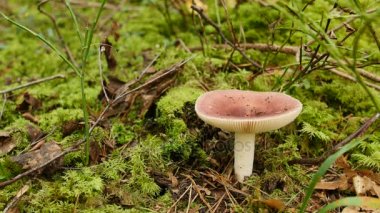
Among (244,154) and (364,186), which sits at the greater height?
(244,154)

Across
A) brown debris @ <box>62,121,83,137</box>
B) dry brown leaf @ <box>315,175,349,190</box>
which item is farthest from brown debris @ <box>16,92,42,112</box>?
dry brown leaf @ <box>315,175,349,190</box>

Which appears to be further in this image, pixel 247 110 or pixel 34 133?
pixel 34 133

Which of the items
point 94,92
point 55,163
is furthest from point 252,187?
point 94,92

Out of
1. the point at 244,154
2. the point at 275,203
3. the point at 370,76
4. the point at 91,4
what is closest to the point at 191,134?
the point at 244,154

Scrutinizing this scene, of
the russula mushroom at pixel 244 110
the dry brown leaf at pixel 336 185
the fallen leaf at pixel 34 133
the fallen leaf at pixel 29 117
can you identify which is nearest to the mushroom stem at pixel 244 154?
the russula mushroom at pixel 244 110

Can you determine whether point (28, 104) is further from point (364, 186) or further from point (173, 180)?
point (364, 186)

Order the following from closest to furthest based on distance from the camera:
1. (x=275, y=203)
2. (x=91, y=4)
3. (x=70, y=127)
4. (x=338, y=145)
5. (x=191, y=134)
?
(x=275, y=203) → (x=338, y=145) → (x=191, y=134) → (x=70, y=127) → (x=91, y=4)
